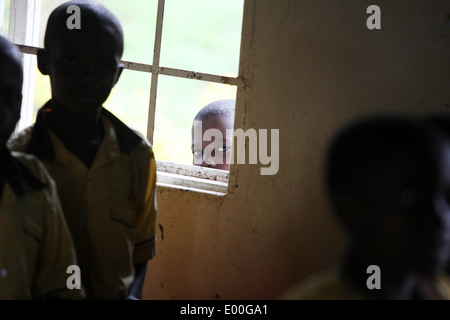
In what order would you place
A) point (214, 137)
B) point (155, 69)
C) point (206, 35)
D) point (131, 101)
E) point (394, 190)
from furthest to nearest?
point (206, 35) < point (131, 101) < point (214, 137) < point (155, 69) < point (394, 190)

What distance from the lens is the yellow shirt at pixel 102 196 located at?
1.43m

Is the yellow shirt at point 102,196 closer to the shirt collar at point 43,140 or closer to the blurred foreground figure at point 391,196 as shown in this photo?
the shirt collar at point 43,140

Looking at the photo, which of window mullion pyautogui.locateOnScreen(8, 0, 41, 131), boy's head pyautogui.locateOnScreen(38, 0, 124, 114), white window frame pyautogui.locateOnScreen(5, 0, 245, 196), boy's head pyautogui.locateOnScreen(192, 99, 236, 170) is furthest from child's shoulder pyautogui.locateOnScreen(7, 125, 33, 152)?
boy's head pyautogui.locateOnScreen(192, 99, 236, 170)

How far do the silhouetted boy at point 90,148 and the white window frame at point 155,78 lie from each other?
64 cm

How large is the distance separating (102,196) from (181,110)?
4.41 metres

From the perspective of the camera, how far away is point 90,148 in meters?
1.48

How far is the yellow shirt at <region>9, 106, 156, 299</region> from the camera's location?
1.43 m

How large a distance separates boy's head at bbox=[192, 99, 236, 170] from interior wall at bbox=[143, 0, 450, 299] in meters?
0.50

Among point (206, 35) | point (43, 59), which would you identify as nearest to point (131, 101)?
point (206, 35)

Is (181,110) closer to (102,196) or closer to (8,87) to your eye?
(102,196)

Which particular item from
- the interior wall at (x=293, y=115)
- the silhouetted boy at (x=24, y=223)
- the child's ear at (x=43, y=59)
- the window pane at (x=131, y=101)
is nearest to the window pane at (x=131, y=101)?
the window pane at (x=131, y=101)

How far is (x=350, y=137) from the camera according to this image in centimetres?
91

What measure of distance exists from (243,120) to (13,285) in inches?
44.3
